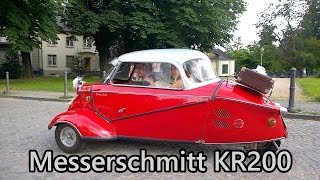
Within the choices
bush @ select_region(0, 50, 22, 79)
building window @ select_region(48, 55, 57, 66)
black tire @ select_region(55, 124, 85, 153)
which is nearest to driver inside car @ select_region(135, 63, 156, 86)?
black tire @ select_region(55, 124, 85, 153)

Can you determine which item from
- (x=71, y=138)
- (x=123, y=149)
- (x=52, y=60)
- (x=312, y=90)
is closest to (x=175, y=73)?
(x=123, y=149)

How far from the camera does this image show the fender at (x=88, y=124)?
6098 mm

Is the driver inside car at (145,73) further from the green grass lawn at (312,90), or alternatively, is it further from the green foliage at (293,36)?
the green foliage at (293,36)

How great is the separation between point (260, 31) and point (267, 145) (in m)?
62.0

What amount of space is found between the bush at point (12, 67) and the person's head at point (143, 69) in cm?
3954

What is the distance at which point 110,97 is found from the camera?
6.27m

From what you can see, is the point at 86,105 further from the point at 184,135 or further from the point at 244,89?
the point at 244,89

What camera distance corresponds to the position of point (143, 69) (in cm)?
627

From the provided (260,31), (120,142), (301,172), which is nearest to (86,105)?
(120,142)

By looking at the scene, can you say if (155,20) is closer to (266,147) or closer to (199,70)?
(199,70)

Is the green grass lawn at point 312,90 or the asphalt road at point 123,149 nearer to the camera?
the asphalt road at point 123,149

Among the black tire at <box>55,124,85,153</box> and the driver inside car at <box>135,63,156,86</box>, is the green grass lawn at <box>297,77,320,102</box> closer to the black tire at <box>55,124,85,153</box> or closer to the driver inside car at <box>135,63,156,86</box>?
the driver inside car at <box>135,63,156,86</box>

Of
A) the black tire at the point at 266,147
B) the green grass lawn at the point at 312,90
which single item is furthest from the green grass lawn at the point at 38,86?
the black tire at the point at 266,147

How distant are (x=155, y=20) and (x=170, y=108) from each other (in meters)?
24.4
